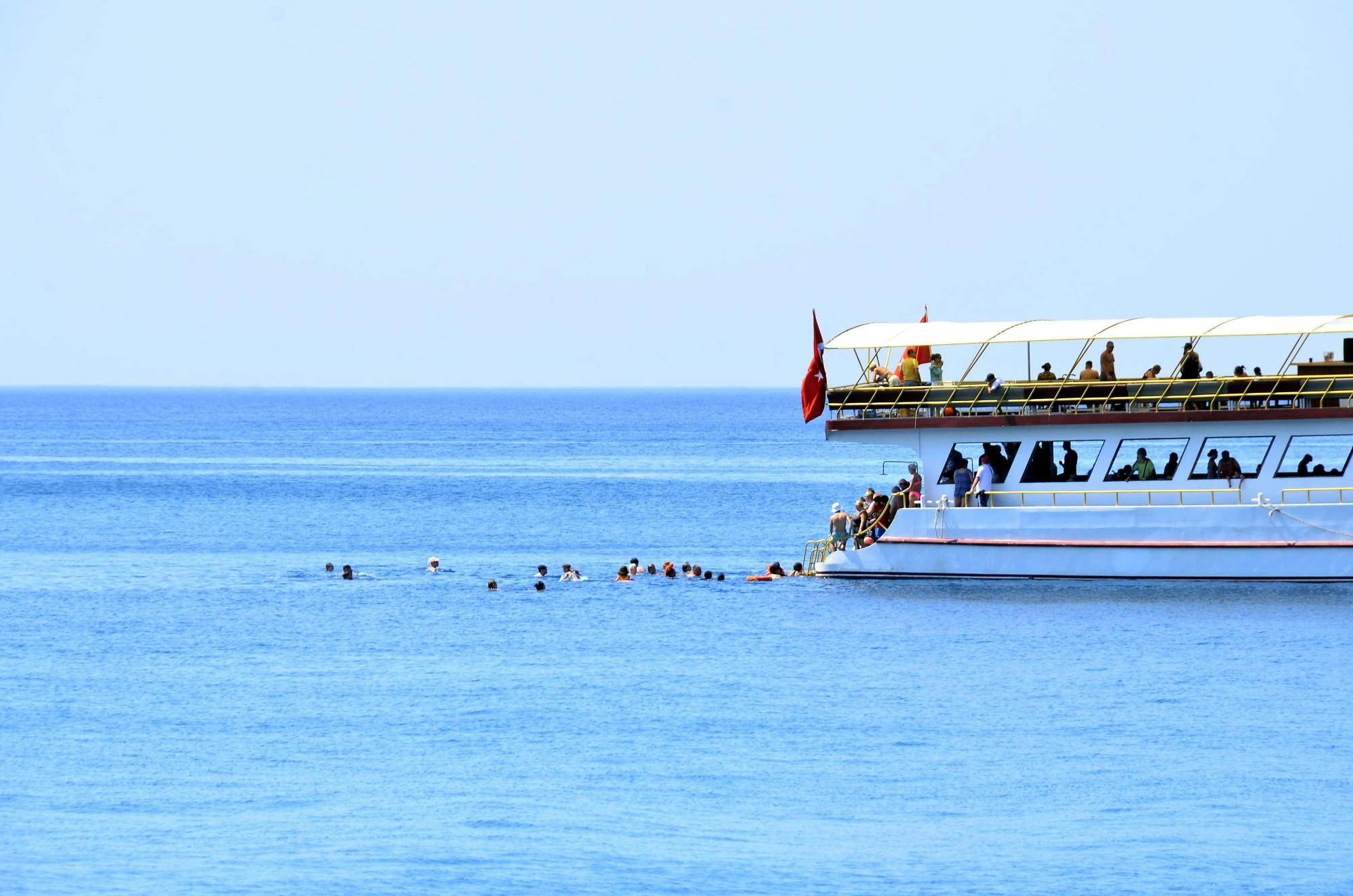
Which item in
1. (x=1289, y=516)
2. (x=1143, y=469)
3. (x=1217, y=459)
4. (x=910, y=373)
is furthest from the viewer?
(x=910, y=373)

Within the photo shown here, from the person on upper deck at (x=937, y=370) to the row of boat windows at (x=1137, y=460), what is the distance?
1456mm

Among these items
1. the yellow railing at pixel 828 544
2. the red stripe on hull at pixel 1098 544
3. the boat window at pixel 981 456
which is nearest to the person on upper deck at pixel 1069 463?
the boat window at pixel 981 456

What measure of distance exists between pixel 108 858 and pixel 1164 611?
68.8 ft

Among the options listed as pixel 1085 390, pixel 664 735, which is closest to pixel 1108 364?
pixel 1085 390

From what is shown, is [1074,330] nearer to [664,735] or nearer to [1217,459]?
[1217,459]

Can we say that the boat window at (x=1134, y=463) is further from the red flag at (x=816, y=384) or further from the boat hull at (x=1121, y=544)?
the red flag at (x=816, y=384)

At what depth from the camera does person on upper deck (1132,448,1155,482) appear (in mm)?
37219

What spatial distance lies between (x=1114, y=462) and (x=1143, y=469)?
1.86ft

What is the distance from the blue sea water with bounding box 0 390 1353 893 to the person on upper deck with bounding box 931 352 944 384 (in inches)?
170

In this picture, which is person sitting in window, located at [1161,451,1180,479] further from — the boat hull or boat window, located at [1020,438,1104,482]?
boat window, located at [1020,438,1104,482]

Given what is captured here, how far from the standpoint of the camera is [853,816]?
23922 mm

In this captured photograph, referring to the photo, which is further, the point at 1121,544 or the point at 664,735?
the point at 1121,544

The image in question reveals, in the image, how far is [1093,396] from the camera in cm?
3778

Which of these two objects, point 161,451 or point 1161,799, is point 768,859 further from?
point 161,451
